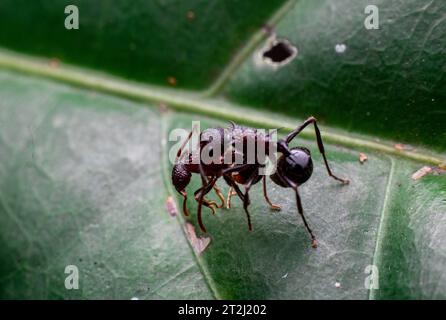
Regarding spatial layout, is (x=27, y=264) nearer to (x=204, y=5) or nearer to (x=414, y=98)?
(x=204, y=5)

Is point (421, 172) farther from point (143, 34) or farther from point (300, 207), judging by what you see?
point (143, 34)

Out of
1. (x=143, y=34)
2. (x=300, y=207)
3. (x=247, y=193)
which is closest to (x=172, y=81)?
(x=143, y=34)

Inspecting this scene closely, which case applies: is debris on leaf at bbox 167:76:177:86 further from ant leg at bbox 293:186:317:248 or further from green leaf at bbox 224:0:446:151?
ant leg at bbox 293:186:317:248

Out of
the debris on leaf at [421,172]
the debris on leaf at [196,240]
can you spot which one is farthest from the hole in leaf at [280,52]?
the debris on leaf at [196,240]

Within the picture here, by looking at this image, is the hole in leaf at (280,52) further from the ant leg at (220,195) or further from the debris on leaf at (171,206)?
the debris on leaf at (171,206)

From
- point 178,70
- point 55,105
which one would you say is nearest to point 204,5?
point 178,70

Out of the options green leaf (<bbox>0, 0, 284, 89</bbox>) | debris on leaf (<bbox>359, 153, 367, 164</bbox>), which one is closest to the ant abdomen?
green leaf (<bbox>0, 0, 284, 89</bbox>)
